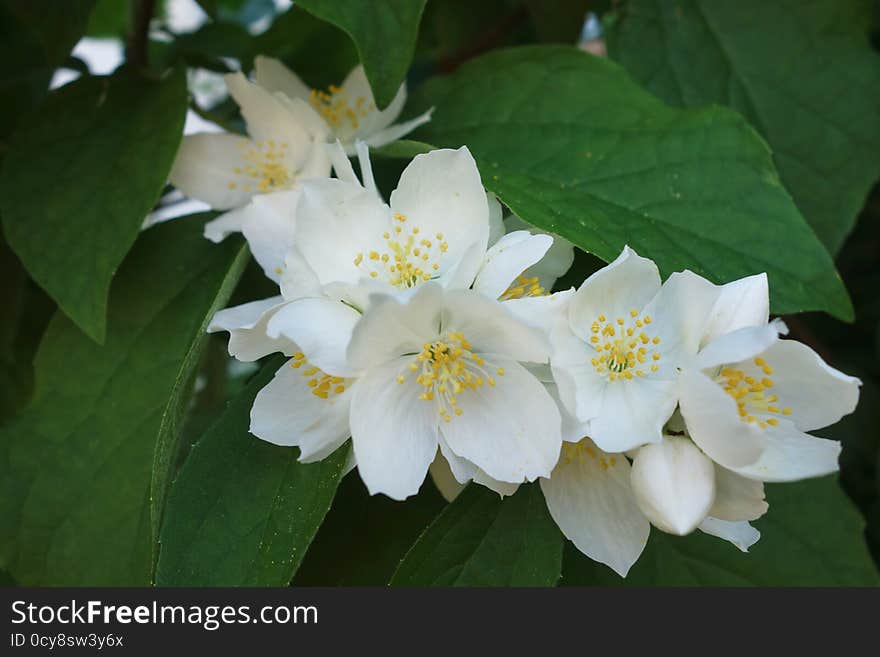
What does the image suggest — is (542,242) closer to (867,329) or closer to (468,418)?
(468,418)

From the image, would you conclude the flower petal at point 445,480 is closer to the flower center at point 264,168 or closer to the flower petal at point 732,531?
the flower petal at point 732,531

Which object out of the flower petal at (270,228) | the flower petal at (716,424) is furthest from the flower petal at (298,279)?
the flower petal at (716,424)

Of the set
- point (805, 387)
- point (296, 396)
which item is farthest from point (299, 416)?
point (805, 387)

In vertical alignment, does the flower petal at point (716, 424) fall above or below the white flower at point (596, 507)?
above

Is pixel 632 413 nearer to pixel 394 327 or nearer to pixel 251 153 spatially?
pixel 394 327

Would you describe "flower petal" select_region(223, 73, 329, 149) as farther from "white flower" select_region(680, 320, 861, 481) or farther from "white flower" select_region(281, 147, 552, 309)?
"white flower" select_region(680, 320, 861, 481)

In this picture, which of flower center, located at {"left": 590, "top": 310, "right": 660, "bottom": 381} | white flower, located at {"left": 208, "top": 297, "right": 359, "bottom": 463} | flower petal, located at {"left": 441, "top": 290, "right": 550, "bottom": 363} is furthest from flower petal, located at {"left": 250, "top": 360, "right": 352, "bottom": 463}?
flower center, located at {"left": 590, "top": 310, "right": 660, "bottom": 381}

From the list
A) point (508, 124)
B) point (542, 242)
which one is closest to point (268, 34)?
point (508, 124)

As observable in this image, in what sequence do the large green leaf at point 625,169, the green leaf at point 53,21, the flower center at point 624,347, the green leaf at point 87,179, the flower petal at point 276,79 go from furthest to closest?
the flower petal at point 276,79 → the green leaf at point 53,21 → the green leaf at point 87,179 → the large green leaf at point 625,169 → the flower center at point 624,347
